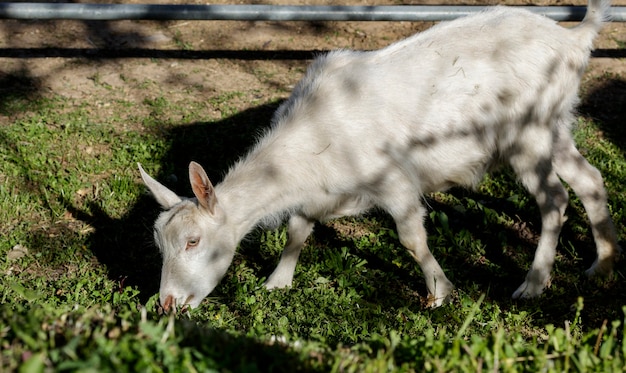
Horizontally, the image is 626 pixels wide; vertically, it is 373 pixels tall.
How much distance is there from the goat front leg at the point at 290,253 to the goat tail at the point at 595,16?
2442 millimetres

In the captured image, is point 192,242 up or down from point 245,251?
up

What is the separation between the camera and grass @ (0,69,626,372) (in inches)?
183

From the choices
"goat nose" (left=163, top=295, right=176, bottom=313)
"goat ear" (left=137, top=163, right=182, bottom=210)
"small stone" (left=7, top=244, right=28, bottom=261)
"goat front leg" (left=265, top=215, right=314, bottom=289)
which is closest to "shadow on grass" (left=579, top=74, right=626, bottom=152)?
"goat front leg" (left=265, top=215, right=314, bottom=289)

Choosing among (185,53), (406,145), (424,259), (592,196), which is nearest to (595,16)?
(592,196)

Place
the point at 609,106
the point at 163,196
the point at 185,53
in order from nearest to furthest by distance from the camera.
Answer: the point at 163,196
the point at 609,106
the point at 185,53

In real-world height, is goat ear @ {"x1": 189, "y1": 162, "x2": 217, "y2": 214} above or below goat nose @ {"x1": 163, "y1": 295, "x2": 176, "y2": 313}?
above

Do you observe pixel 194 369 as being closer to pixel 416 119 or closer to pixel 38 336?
pixel 38 336

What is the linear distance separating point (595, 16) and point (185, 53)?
4.44 m

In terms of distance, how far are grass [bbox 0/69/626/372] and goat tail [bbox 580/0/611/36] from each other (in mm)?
1586

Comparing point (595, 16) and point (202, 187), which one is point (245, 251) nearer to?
point (202, 187)

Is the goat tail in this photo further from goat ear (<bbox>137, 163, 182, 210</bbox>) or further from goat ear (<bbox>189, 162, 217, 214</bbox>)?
goat ear (<bbox>137, 163, 182, 210</bbox>)

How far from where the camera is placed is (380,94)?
200 inches

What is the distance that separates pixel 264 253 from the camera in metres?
6.04

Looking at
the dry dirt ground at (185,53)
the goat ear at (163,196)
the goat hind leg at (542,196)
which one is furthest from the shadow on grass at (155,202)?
the goat hind leg at (542,196)
